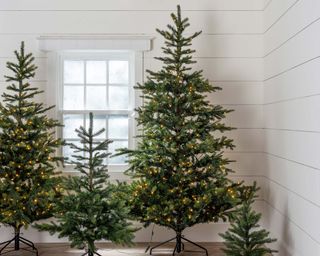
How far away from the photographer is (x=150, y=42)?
414 centimetres

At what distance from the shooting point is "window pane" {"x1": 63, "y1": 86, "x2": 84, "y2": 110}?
4.27 m

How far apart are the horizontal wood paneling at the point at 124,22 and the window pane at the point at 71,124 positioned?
3.03ft

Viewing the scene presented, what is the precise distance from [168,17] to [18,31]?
162cm

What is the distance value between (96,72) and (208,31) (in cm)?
130

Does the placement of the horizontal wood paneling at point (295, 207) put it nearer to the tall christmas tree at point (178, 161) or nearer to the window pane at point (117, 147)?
the tall christmas tree at point (178, 161)

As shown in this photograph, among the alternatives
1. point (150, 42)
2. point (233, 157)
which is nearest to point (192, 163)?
point (233, 157)

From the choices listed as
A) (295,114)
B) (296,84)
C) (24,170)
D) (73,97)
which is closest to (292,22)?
(296,84)

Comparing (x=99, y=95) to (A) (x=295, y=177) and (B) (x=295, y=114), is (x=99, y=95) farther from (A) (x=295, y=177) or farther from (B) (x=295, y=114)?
(A) (x=295, y=177)

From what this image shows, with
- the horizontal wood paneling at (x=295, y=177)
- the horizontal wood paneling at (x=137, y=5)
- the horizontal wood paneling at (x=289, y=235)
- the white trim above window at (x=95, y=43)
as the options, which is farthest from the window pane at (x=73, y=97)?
the horizontal wood paneling at (x=289, y=235)

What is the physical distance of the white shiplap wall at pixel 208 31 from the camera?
415cm

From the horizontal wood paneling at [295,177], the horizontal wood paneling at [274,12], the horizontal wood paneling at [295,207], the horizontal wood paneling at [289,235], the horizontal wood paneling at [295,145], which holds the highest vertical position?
the horizontal wood paneling at [274,12]

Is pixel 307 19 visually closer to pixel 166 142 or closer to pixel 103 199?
pixel 166 142

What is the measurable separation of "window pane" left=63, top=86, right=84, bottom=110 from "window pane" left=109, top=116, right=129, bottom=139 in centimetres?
39

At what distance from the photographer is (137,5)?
4160 mm
